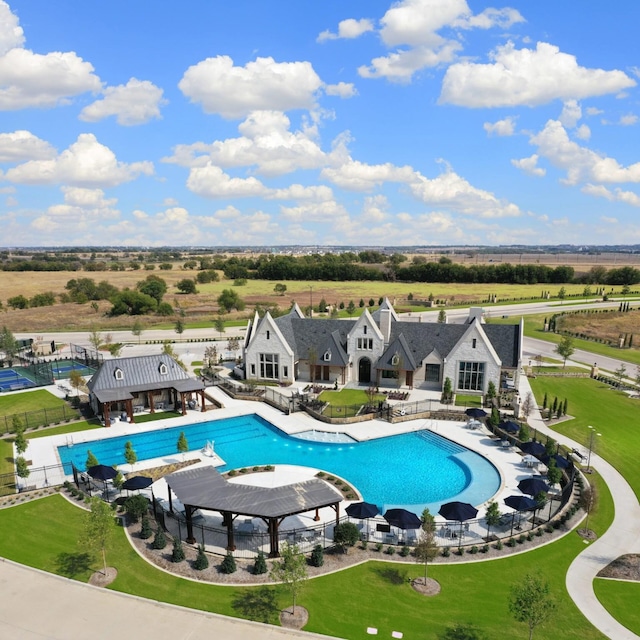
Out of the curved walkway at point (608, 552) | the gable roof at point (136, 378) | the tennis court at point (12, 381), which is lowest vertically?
the curved walkway at point (608, 552)

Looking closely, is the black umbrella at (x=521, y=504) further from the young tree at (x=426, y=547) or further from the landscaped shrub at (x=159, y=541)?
the landscaped shrub at (x=159, y=541)

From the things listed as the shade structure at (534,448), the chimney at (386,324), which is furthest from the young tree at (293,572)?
the chimney at (386,324)

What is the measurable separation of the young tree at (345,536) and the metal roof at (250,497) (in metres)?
1.41

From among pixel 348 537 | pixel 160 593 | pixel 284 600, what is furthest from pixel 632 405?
pixel 160 593

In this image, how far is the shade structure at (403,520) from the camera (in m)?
25.2

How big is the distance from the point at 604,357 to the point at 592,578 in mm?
58140

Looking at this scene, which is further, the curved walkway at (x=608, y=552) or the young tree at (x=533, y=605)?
the curved walkway at (x=608, y=552)

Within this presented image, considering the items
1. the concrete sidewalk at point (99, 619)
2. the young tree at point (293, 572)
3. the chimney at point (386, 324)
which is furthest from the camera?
the chimney at point (386, 324)

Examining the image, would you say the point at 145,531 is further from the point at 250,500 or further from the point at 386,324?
the point at 386,324

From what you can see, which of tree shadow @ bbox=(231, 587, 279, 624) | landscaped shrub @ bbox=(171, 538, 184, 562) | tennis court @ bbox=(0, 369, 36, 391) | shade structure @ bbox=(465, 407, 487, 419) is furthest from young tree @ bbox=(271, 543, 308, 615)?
tennis court @ bbox=(0, 369, 36, 391)

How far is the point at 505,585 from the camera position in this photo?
74.4ft

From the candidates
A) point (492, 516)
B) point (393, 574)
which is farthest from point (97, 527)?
point (492, 516)

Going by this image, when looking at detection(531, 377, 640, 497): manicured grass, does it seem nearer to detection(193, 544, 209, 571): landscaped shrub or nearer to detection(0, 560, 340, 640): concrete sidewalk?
detection(0, 560, 340, 640): concrete sidewalk

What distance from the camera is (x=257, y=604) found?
2117 centimetres
